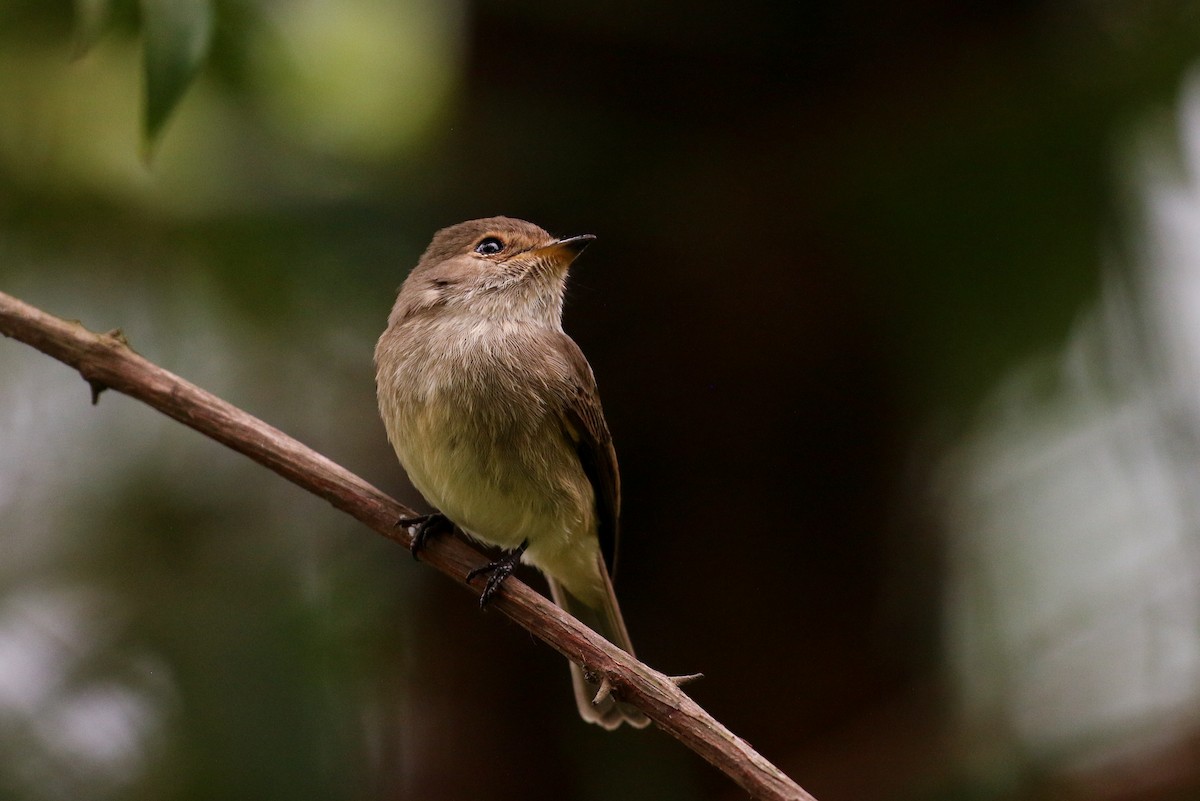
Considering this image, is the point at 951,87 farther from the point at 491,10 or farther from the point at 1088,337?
the point at 491,10

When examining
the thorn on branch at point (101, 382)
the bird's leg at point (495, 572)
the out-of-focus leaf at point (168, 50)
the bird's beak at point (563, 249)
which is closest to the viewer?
the out-of-focus leaf at point (168, 50)

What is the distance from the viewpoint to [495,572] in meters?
3.60

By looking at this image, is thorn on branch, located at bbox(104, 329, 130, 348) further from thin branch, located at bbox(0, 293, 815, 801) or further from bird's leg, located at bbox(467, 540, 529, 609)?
bird's leg, located at bbox(467, 540, 529, 609)

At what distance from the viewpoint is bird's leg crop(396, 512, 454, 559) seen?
12.2 ft

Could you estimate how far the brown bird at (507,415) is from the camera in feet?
12.6

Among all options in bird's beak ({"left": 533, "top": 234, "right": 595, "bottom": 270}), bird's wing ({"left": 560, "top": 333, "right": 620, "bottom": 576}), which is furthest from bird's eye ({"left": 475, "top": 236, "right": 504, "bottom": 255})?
bird's wing ({"left": 560, "top": 333, "right": 620, "bottom": 576})

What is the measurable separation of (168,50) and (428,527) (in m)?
1.75

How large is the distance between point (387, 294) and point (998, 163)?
2.67 meters

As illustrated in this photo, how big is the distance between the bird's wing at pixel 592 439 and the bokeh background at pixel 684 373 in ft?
1.95

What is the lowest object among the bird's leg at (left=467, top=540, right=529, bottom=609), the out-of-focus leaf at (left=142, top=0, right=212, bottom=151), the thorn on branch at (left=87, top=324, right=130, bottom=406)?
the thorn on branch at (left=87, top=324, right=130, bottom=406)

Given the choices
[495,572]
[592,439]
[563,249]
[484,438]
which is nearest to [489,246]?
[563,249]

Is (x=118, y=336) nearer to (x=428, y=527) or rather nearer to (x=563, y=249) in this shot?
(x=428, y=527)

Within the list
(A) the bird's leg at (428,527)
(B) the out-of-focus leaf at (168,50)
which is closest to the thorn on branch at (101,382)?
(B) the out-of-focus leaf at (168,50)

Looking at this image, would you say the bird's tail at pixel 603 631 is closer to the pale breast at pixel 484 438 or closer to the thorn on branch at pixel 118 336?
the pale breast at pixel 484 438
